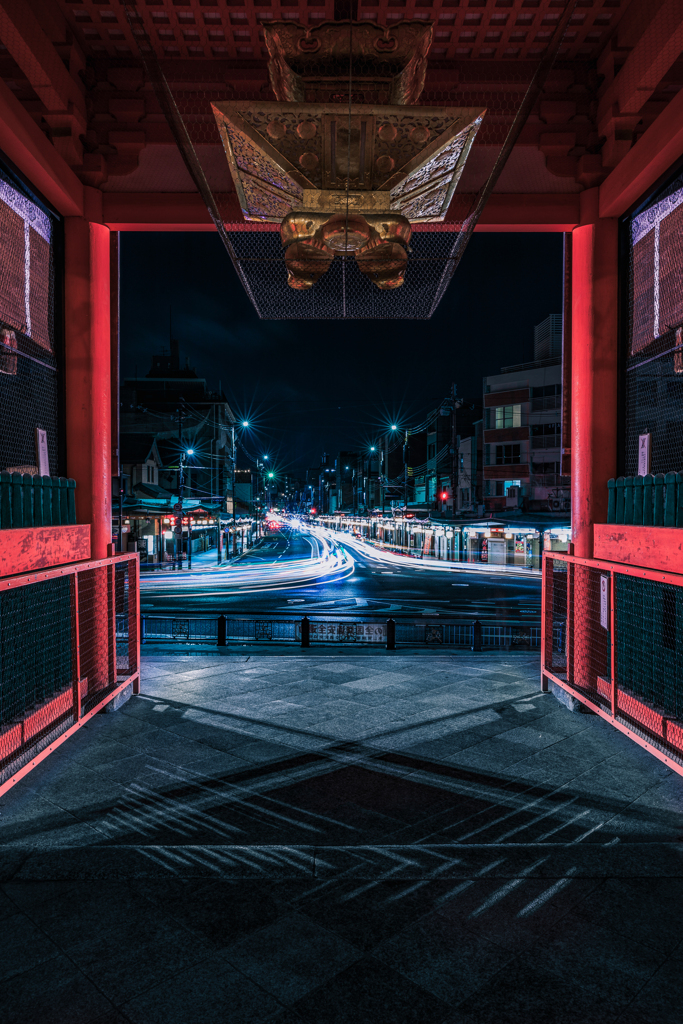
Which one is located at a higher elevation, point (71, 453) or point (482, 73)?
point (482, 73)

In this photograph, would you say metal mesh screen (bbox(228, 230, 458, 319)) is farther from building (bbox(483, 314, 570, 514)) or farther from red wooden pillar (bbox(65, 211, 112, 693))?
building (bbox(483, 314, 570, 514))

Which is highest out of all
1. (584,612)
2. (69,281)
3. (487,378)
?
(487,378)

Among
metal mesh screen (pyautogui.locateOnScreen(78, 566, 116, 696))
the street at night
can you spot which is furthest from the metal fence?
metal mesh screen (pyautogui.locateOnScreen(78, 566, 116, 696))

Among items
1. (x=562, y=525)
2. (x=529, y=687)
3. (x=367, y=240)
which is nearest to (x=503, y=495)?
(x=562, y=525)

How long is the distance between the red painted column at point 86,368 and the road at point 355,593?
882cm

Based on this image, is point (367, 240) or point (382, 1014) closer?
point (382, 1014)

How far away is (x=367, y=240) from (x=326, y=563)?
37934 mm

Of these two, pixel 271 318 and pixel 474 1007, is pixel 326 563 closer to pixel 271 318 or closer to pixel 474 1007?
pixel 271 318

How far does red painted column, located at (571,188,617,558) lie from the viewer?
6.93m

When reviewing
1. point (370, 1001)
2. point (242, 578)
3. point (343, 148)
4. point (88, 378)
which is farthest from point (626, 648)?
point (242, 578)

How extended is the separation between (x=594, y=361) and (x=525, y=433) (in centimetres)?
4245

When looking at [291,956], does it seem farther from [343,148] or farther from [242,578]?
[242,578]

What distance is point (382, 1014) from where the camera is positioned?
2494 mm

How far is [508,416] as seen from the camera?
48.3m
